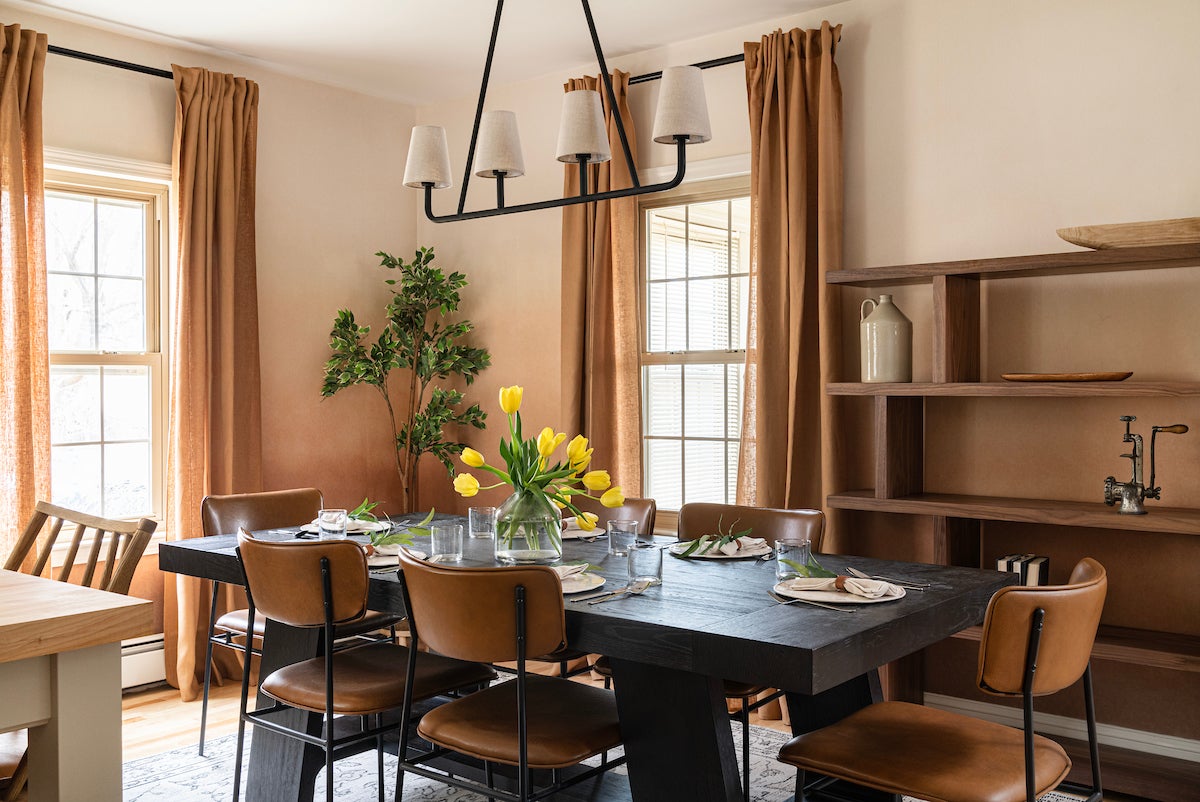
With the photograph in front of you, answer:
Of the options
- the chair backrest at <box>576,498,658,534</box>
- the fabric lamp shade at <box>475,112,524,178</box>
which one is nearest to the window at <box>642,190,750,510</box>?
the chair backrest at <box>576,498,658,534</box>

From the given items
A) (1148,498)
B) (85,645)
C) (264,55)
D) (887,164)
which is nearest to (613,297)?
(887,164)

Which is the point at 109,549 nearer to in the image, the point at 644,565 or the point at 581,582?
the point at 581,582

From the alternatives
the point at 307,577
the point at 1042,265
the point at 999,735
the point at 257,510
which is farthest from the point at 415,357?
the point at 999,735

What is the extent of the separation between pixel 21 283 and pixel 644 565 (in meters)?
2.89

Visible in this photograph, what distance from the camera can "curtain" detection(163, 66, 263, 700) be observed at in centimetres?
449

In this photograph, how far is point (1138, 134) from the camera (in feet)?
11.4

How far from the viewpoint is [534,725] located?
248 centimetres

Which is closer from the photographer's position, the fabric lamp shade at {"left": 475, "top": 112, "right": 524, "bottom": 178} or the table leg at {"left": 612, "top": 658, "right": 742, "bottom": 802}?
the table leg at {"left": 612, "top": 658, "right": 742, "bottom": 802}

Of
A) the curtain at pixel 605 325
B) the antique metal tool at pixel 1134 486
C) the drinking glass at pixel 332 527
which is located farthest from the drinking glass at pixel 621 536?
the curtain at pixel 605 325

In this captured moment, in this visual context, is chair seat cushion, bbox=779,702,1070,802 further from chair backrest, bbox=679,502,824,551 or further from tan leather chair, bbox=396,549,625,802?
chair backrest, bbox=679,502,824,551

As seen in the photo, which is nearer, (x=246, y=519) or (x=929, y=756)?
(x=929, y=756)

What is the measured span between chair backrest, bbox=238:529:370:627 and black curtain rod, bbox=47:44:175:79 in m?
2.62

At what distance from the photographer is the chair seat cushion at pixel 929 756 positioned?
203 centimetres

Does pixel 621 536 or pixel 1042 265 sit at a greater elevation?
pixel 1042 265
